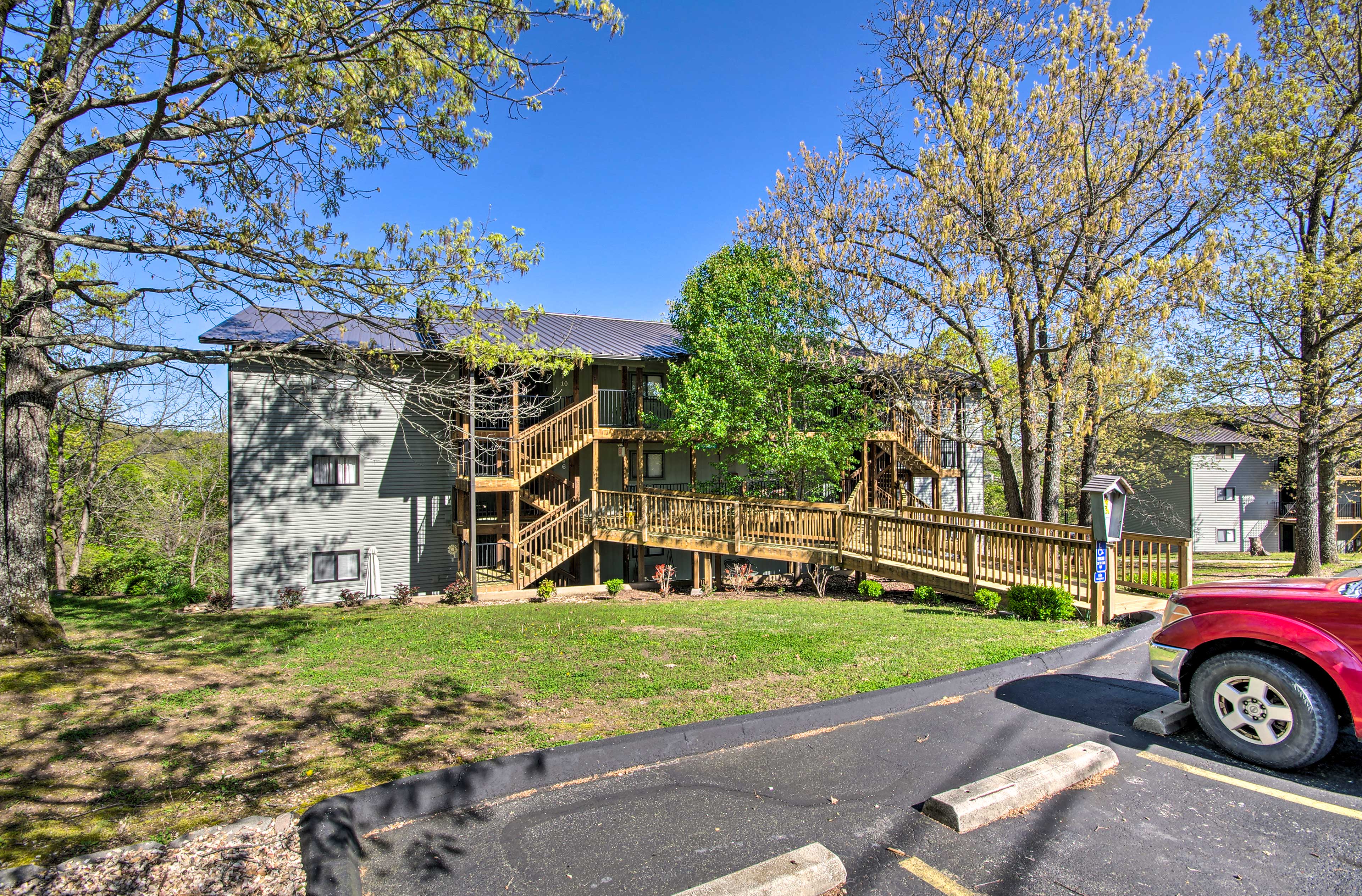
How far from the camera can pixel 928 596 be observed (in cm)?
1145

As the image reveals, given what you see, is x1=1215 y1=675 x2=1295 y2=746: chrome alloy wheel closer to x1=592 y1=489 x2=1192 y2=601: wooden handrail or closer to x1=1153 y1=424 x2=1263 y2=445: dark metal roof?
x1=592 y1=489 x2=1192 y2=601: wooden handrail

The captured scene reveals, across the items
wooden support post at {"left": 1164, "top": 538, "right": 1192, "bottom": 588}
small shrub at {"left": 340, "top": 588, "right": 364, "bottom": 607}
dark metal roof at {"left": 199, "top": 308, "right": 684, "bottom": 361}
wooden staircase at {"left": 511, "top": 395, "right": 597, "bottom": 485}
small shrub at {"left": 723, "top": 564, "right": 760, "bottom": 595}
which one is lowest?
small shrub at {"left": 340, "top": 588, "right": 364, "bottom": 607}

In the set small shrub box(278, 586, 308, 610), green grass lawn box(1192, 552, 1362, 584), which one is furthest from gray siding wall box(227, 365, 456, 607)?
green grass lawn box(1192, 552, 1362, 584)

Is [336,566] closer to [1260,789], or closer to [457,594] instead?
[457,594]

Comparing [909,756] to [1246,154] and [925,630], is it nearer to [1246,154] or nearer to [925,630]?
[925,630]

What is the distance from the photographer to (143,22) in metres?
6.41

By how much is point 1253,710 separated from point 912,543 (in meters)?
7.94

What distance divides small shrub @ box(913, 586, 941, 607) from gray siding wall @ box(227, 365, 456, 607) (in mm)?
12490

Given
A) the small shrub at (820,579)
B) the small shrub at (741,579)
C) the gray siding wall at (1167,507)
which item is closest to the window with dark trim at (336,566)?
the small shrub at (741,579)

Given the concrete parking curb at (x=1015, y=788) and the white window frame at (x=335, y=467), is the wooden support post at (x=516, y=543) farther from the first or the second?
the concrete parking curb at (x=1015, y=788)

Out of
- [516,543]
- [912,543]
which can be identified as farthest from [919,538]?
[516,543]

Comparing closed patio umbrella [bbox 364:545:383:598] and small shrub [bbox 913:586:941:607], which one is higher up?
small shrub [bbox 913:586:941:607]

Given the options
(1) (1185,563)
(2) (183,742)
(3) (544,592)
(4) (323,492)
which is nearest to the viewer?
(2) (183,742)

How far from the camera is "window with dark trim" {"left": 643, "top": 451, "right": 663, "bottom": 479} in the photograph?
20.2m
